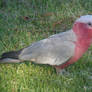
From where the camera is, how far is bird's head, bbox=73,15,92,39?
2930 mm

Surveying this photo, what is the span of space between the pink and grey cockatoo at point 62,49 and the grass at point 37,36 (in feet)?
0.54

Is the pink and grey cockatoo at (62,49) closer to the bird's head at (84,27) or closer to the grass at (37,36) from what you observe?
the bird's head at (84,27)

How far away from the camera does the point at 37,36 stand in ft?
13.0

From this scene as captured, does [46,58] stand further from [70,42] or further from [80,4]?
[80,4]

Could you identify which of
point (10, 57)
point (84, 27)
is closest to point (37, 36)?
point (10, 57)

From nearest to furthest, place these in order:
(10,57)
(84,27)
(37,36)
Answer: (84,27) → (10,57) → (37,36)

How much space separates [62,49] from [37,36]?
101 cm

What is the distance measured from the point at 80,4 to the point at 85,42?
2.15 m

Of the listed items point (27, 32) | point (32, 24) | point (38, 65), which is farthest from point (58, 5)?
point (38, 65)

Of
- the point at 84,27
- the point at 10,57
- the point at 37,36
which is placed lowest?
the point at 37,36

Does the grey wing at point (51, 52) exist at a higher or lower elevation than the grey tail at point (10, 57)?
higher

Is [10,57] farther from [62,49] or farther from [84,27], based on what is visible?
[84,27]

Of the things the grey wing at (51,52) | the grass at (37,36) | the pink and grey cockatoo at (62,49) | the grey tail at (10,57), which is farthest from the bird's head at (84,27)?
the grey tail at (10,57)

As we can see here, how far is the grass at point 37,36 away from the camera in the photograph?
9.62 ft
